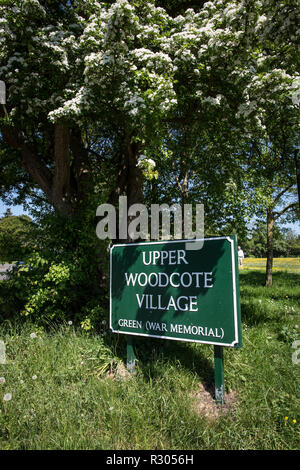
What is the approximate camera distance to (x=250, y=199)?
7.95m

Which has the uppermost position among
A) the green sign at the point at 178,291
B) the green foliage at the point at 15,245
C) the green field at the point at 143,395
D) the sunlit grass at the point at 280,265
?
the sunlit grass at the point at 280,265

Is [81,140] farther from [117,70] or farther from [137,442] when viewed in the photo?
[137,442]

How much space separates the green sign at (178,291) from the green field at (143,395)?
0.50 meters

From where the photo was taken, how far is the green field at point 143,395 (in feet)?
7.51

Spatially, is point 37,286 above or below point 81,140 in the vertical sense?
below

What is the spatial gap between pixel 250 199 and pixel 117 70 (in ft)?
17.7

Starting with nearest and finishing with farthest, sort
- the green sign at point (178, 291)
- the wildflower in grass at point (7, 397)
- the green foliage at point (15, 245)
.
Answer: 1. the wildflower in grass at point (7, 397)
2. the green sign at point (178, 291)
3. the green foliage at point (15, 245)

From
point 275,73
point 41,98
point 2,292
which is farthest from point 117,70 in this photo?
point 2,292

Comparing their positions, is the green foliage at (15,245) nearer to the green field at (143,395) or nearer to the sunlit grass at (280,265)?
the green field at (143,395)

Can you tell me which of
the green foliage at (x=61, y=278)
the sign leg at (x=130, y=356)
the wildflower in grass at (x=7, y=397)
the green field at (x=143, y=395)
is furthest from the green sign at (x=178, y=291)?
the wildflower in grass at (x=7, y=397)

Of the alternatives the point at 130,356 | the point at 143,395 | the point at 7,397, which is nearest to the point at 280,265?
the point at 130,356

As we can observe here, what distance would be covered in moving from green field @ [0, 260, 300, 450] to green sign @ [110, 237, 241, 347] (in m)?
0.50

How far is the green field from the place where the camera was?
229cm
